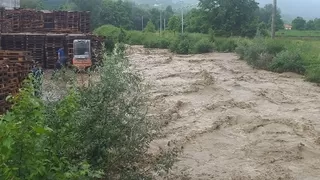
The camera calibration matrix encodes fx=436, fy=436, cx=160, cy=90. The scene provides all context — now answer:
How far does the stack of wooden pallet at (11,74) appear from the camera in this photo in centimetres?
1039

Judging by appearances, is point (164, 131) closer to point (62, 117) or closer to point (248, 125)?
point (248, 125)

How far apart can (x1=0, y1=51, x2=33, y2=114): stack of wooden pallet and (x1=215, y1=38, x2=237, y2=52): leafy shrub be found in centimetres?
2531

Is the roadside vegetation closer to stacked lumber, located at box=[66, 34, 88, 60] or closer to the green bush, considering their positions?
stacked lumber, located at box=[66, 34, 88, 60]

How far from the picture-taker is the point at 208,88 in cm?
1856

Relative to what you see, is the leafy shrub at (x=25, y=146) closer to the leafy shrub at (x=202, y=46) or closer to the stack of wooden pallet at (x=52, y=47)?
the stack of wooden pallet at (x=52, y=47)

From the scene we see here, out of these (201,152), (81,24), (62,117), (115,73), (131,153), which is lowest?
(201,152)

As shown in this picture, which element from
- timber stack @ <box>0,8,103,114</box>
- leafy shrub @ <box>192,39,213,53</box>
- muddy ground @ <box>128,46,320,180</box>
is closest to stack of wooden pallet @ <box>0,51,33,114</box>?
timber stack @ <box>0,8,103,114</box>

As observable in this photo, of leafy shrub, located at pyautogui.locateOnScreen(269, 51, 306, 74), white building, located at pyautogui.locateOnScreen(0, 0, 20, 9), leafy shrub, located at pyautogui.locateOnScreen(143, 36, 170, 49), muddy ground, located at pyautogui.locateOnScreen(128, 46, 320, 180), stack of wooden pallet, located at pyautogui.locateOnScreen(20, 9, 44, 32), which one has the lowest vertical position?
muddy ground, located at pyautogui.locateOnScreen(128, 46, 320, 180)

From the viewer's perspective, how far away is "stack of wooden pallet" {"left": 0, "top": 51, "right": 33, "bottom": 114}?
34.1ft

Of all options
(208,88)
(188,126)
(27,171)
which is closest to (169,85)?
(208,88)

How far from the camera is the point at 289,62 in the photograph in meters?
23.5

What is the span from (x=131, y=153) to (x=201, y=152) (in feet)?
13.4

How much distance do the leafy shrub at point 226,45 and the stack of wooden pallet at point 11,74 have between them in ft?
83.0

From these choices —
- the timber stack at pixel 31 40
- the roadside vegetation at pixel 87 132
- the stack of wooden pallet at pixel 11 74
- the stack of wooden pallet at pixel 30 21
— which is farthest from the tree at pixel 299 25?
the roadside vegetation at pixel 87 132
